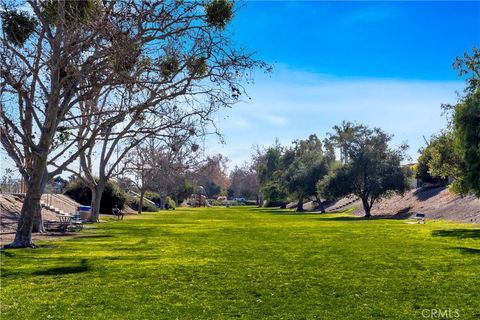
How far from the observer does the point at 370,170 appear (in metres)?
52.2

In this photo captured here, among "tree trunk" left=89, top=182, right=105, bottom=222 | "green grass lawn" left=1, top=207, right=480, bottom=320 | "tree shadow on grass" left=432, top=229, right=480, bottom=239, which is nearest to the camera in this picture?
"green grass lawn" left=1, top=207, right=480, bottom=320

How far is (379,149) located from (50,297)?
46471 millimetres

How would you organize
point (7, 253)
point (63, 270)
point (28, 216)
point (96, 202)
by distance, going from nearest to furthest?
point (63, 270), point (7, 253), point (28, 216), point (96, 202)

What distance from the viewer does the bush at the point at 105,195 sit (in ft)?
185

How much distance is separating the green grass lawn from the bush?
127 feet

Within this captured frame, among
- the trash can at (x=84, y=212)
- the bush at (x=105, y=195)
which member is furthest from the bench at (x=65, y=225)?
the bush at (x=105, y=195)

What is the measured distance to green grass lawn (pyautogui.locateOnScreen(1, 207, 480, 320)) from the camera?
8344mm

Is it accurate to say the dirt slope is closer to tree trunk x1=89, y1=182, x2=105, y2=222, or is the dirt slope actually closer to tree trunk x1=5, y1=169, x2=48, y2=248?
tree trunk x1=89, y1=182, x2=105, y2=222

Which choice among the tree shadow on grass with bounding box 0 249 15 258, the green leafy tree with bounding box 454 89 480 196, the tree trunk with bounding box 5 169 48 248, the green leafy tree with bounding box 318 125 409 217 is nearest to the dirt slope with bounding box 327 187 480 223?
the green leafy tree with bounding box 318 125 409 217

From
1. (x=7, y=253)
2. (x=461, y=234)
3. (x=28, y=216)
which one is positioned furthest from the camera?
(x=461, y=234)

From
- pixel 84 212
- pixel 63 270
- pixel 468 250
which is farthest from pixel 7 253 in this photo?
pixel 84 212

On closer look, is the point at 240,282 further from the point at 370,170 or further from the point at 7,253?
the point at 370,170

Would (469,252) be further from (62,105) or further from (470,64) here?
(470,64)

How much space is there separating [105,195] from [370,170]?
85.0 ft
